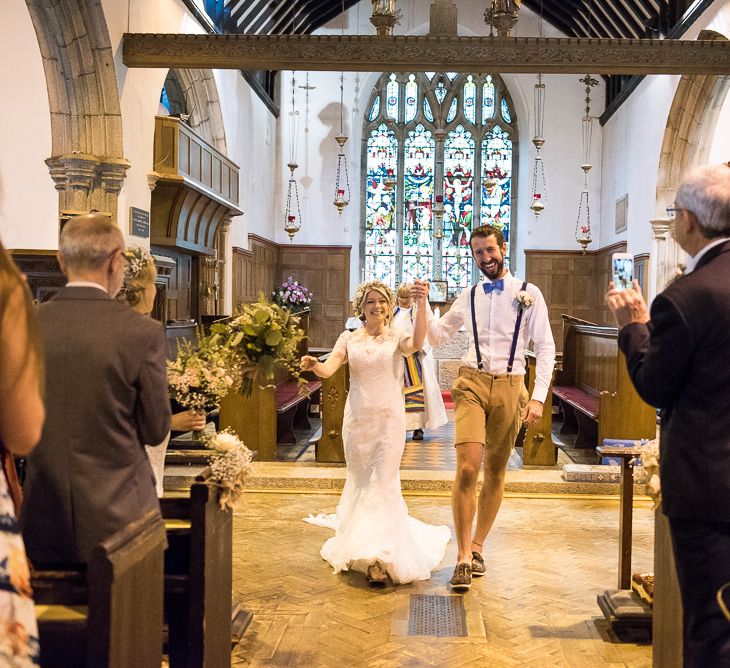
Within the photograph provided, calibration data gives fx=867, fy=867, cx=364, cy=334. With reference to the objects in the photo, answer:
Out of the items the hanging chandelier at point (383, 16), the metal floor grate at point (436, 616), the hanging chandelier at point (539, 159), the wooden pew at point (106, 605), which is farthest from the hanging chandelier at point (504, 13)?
the hanging chandelier at point (539, 159)

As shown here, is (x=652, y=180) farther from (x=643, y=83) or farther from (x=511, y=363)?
(x=511, y=363)

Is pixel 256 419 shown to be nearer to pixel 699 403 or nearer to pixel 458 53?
pixel 458 53

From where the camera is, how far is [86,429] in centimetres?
215

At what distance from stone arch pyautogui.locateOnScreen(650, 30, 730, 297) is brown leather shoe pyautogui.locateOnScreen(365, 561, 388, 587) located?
883 cm

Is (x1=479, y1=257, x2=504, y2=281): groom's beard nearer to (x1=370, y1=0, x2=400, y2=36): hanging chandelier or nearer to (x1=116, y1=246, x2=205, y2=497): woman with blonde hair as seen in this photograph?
(x1=116, y1=246, x2=205, y2=497): woman with blonde hair

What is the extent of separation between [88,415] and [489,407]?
2512 millimetres

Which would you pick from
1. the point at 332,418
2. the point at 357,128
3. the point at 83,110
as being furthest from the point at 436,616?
the point at 357,128

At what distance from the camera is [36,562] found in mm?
2197

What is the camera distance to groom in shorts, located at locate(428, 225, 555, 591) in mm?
4227

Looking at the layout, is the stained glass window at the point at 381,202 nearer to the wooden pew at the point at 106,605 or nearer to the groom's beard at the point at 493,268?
the groom's beard at the point at 493,268

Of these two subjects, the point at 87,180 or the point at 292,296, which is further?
the point at 292,296

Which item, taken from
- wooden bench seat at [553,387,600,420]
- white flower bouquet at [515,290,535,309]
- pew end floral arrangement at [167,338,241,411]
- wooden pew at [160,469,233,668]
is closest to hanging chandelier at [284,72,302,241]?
wooden bench seat at [553,387,600,420]

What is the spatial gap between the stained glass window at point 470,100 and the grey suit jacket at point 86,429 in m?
16.2

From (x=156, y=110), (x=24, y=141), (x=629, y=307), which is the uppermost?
(x=156, y=110)
